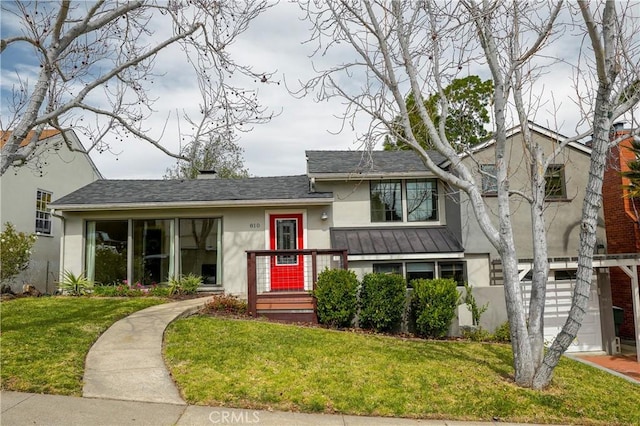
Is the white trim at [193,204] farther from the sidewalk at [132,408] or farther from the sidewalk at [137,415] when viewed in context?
the sidewalk at [137,415]

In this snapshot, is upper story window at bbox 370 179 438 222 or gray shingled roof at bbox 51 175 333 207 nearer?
gray shingled roof at bbox 51 175 333 207

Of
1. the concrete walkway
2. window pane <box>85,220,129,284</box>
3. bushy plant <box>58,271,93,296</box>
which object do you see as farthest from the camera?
window pane <box>85,220,129,284</box>

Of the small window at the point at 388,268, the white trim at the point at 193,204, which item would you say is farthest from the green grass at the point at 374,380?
the white trim at the point at 193,204

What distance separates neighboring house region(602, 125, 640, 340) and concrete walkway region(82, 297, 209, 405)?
12.9 meters

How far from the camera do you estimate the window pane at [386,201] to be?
13.8 m

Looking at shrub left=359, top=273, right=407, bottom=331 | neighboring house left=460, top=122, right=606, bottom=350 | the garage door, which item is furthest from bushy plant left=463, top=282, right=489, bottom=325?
the garage door

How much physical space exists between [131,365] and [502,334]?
738cm

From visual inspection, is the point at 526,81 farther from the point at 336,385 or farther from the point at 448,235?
the point at 448,235

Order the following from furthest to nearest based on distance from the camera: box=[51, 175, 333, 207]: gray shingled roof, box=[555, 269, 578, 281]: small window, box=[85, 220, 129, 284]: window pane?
1. box=[85, 220, 129, 284]: window pane
2. box=[51, 175, 333, 207]: gray shingled roof
3. box=[555, 269, 578, 281]: small window

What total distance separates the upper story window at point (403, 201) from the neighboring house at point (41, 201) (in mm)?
9526

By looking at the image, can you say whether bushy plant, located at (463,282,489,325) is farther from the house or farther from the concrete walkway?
the concrete walkway

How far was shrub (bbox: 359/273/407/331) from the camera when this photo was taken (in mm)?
9719

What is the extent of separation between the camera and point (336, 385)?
6059 millimetres

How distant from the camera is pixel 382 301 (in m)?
9.73
